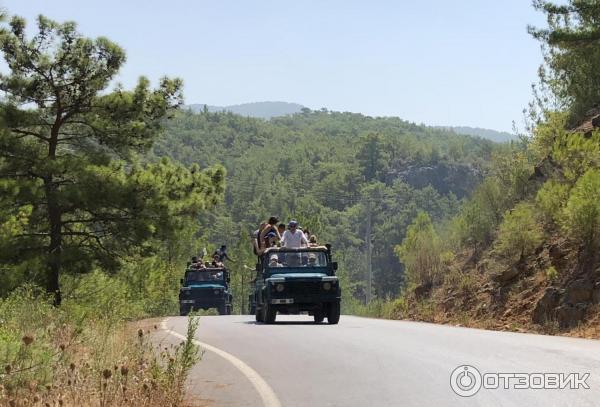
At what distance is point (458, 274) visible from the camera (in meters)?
25.9

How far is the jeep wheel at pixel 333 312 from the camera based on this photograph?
2003cm

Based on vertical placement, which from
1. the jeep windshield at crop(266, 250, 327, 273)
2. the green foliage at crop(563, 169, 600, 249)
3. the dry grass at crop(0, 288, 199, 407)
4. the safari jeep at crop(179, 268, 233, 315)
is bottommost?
the safari jeep at crop(179, 268, 233, 315)

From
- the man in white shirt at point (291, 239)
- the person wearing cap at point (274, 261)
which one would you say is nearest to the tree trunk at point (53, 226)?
the person wearing cap at point (274, 261)

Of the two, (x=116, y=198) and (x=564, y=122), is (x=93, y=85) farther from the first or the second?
(x=564, y=122)

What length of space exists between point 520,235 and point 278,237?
629 centimetres

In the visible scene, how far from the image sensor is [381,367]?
10.6 m

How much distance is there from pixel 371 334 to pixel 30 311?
19.6 ft

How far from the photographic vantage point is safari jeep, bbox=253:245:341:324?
64.7ft

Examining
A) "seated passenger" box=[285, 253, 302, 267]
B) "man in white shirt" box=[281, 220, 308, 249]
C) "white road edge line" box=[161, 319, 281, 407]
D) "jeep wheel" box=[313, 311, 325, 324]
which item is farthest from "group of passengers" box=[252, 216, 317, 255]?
"white road edge line" box=[161, 319, 281, 407]

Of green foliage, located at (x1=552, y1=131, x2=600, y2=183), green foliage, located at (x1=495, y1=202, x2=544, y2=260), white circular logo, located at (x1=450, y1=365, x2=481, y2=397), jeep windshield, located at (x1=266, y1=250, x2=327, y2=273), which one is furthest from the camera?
green foliage, located at (x1=495, y1=202, x2=544, y2=260)

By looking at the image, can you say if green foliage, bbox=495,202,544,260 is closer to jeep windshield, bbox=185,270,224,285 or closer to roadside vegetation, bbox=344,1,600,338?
roadside vegetation, bbox=344,1,600,338

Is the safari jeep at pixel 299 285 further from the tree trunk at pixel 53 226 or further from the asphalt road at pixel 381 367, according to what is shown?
the tree trunk at pixel 53 226

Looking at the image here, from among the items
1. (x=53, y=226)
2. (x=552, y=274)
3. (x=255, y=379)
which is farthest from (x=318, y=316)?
(x=53, y=226)

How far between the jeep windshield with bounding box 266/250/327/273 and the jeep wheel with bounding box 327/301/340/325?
1.05 meters
